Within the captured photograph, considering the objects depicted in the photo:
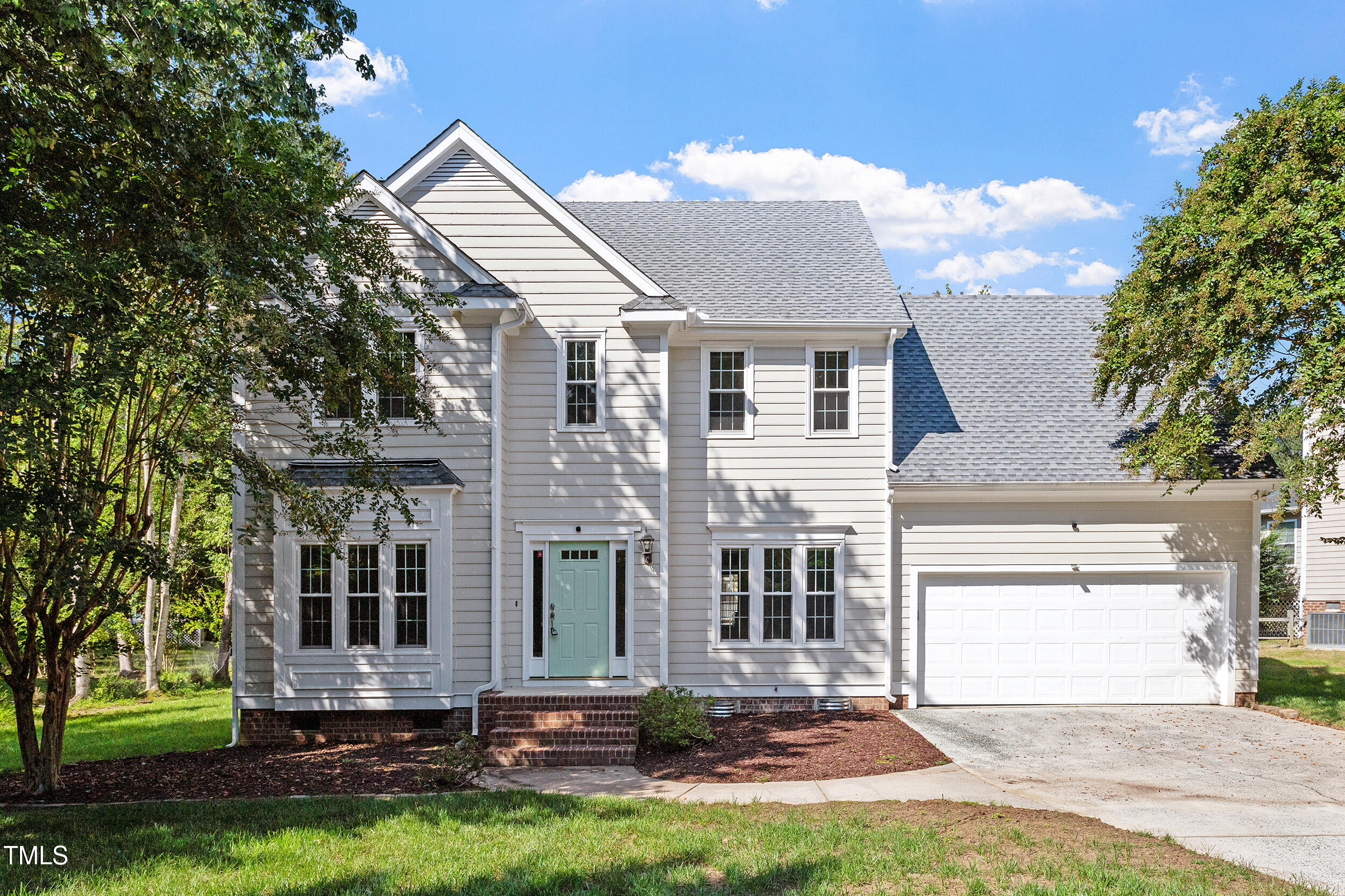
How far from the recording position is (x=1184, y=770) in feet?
32.3

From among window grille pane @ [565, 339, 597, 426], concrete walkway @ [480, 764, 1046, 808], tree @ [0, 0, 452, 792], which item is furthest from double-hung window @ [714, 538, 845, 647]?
tree @ [0, 0, 452, 792]

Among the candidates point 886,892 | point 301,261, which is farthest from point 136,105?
Answer: point 886,892

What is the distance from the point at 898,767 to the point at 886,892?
422cm

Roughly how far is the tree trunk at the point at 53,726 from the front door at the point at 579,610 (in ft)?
19.8

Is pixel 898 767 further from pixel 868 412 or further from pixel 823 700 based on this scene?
pixel 868 412

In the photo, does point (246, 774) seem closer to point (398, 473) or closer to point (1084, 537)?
point (398, 473)

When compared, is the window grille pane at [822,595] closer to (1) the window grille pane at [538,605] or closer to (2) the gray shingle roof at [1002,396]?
(2) the gray shingle roof at [1002,396]

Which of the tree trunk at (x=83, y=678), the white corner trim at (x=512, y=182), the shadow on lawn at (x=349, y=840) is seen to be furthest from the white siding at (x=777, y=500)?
the tree trunk at (x=83, y=678)

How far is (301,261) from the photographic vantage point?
9.48 m

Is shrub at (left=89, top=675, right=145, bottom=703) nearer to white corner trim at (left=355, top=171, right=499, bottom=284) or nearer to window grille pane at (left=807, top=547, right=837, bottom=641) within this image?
white corner trim at (left=355, top=171, right=499, bottom=284)

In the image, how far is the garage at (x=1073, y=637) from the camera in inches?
537

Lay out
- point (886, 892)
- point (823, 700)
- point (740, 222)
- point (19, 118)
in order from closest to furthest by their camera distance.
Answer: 1. point (886, 892)
2. point (19, 118)
3. point (823, 700)
4. point (740, 222)

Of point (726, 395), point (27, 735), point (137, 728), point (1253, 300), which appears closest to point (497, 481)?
point (726, 395)

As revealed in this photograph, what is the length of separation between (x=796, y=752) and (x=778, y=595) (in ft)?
10.2
